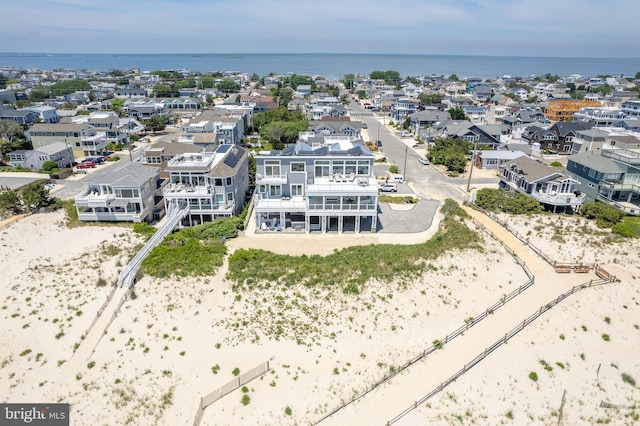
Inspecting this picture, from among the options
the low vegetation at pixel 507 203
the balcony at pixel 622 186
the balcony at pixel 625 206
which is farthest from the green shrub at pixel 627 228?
the low vegetation at pixel 507 203

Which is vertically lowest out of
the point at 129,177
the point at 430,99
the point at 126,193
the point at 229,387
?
the point at 229,387

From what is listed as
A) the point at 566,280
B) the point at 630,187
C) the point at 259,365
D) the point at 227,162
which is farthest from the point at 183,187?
the point at 630,187

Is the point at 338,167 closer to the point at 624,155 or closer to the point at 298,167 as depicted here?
the point at 298,167

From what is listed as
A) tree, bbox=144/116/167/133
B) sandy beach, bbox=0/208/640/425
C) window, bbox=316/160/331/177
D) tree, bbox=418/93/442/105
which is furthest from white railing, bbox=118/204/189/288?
tree, bbox=418/93/442/105

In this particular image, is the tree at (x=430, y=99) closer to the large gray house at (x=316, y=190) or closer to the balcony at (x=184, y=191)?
the large gray house at (x=316, y=190)

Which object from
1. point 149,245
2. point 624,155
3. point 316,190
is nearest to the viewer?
point 149,245

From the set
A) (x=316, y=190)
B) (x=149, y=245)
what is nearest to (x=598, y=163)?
(x=316, y=190)
